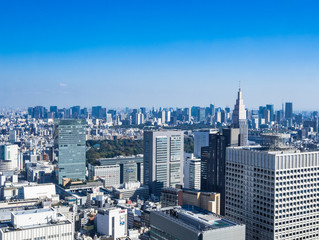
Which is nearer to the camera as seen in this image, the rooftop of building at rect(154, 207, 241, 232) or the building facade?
the rooftop of building at rect(154, 207, 241, 232)

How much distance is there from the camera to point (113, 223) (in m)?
22.0

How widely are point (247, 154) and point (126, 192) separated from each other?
60.1 feet

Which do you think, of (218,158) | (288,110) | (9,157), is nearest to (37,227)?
(218,158)

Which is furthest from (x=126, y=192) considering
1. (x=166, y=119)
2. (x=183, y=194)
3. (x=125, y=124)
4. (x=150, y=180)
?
(x=166, y=119)

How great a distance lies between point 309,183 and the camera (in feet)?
44.2

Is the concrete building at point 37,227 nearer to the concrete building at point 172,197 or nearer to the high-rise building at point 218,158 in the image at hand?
the concrete building at point 172,197

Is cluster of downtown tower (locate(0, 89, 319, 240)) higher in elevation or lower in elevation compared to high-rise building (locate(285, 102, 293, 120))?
lower

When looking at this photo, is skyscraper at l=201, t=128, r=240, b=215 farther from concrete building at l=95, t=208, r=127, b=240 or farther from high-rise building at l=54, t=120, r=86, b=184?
high-rise building at l=54, t=120, r=86, b=184

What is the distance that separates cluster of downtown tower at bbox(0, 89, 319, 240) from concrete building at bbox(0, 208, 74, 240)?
10.6ft

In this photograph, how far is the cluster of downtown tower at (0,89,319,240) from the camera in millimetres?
12914

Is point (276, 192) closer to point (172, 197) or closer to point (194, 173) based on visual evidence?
point (172, 197)

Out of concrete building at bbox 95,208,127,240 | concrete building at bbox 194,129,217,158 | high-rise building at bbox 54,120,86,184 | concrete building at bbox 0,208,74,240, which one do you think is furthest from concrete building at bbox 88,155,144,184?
concrete building at bbox 0,208,74,240

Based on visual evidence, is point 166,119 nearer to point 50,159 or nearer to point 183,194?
point 50,159

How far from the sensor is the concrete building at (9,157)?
43.2m
